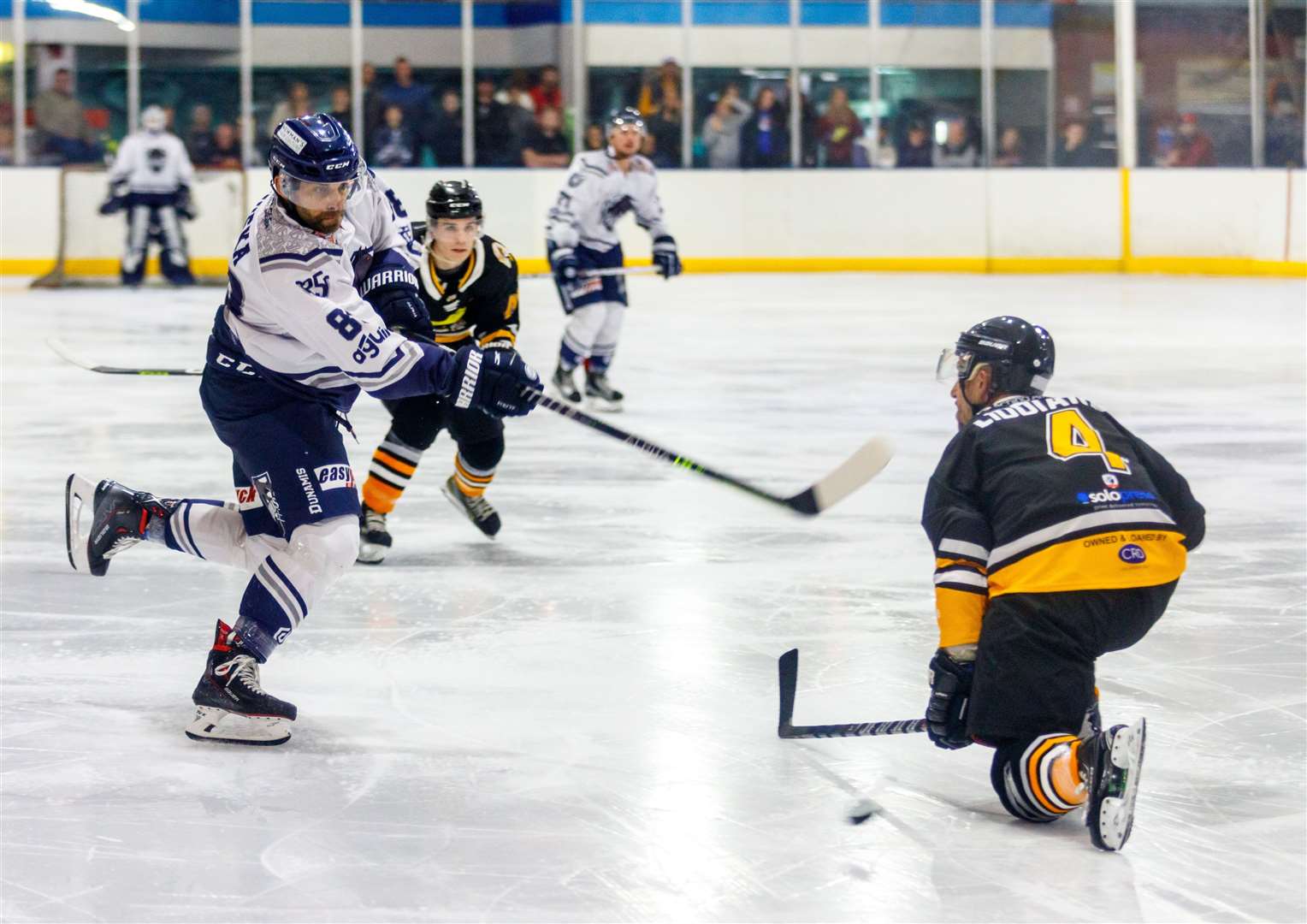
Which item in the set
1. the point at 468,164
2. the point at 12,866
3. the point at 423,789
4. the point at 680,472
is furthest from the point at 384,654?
the point at 468,164

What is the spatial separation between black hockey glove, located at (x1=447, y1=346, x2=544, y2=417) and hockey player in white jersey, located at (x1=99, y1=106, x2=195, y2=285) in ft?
38.1

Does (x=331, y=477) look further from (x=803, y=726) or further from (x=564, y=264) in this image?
(x=564, y=264)

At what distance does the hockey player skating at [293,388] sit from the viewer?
2906mm

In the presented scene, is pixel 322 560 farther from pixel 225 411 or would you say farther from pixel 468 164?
pixel 468 164

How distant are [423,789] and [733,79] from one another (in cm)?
1342

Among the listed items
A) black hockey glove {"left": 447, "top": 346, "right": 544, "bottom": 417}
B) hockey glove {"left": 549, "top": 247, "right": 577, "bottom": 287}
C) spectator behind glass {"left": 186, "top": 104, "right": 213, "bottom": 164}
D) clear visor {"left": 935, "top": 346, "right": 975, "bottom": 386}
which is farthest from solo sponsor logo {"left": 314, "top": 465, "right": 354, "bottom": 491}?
spectator behind glass {"left": 186, "top": 104, "right": 213, "bottom": 164}

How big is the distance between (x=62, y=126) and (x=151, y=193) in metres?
1.30

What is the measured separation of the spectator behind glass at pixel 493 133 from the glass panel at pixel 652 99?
679 millimetres

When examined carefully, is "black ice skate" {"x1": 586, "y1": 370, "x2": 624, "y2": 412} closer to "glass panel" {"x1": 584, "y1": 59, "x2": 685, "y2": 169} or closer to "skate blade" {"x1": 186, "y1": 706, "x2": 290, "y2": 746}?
"skate blade" {"x1": 186, "y1": 706, "x2": 290, "y2": 746}

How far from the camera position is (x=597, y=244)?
307 inches

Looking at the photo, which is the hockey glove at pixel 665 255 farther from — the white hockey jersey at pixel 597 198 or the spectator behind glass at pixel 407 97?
the spectator behind glass at pixel 407 97

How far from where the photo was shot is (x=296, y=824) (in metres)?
2.57

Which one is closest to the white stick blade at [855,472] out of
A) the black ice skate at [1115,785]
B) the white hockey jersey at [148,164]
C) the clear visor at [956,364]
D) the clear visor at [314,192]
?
the clear visor at [956,364]

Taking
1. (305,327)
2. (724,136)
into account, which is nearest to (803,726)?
(305,327)
